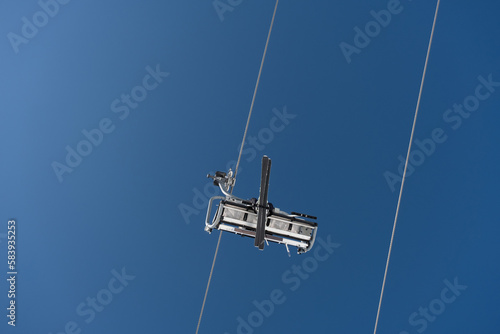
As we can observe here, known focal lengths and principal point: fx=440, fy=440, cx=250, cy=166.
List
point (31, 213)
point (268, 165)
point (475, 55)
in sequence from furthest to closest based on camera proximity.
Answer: point (475, 55), point (31, 213), point (268, 165)

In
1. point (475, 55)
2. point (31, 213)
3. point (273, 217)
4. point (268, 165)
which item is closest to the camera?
point (268, 165)

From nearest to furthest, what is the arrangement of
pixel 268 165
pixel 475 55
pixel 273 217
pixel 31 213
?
1. pixel 268 165
2. pixel 273 217
3. pixel 31 213
4. pixel 475 55

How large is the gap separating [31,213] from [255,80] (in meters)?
4.55

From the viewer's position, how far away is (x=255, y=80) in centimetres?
798

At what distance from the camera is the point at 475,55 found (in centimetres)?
812

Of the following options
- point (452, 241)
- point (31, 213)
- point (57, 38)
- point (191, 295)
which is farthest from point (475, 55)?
point (31, 213)

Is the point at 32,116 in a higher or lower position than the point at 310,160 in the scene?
lower

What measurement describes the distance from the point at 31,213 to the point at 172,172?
2504mm

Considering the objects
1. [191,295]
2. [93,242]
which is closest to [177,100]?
[93,242]

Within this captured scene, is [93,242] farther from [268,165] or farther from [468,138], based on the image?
[468,138]

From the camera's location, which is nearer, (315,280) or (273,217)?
(273,217)

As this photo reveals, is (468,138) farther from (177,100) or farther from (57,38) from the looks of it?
(57,38)

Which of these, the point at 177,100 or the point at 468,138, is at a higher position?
the point at 468,138

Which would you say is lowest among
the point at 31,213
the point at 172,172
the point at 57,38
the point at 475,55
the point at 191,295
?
the point at 191,295
